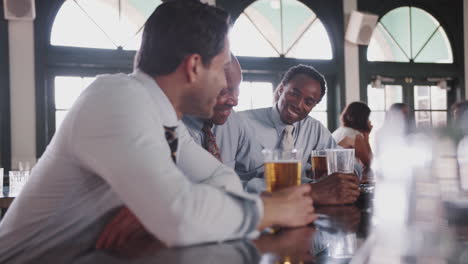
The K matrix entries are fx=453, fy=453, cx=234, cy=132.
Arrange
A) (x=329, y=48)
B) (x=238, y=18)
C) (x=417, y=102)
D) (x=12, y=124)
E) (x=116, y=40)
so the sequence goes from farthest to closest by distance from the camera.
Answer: (x=417, y=102), (x=329, y=48), (x=238, y=18), (x=116, y=40), (x=12, y=124)

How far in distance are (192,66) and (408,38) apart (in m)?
5.60

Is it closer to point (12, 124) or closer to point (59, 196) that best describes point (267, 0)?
point (12, 124)

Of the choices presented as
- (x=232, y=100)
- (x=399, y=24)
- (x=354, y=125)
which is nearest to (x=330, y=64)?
(x=399, y=24)

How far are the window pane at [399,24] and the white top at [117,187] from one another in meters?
5.47

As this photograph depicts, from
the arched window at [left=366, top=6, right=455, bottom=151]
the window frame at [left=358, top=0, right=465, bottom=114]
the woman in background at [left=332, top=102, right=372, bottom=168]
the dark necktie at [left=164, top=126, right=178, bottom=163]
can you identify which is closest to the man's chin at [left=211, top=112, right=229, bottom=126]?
the dark necktie at [left=164, top=126, right=178, bottom=163]

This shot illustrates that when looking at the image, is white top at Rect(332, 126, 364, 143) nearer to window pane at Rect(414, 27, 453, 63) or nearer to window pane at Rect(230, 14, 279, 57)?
window pane at Rect(230, 14, 279, 57)

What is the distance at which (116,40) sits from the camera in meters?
4.80

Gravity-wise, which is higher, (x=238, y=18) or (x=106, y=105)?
(x=238, y=18)

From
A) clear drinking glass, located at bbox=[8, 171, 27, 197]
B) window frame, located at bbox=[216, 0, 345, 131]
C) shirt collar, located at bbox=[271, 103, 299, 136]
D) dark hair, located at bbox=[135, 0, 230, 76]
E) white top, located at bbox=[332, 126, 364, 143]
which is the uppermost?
window frame, located at bbox=[216, 0, 345, 131]

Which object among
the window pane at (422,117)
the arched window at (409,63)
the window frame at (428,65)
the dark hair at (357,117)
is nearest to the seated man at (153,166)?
the dark hair at (357,117)

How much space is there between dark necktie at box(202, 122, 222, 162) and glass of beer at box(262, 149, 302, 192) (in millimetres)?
756

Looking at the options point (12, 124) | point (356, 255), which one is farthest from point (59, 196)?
point (12, 124)

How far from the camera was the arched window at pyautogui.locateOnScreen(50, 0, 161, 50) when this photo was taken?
182 inches

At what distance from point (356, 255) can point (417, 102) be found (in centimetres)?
590
